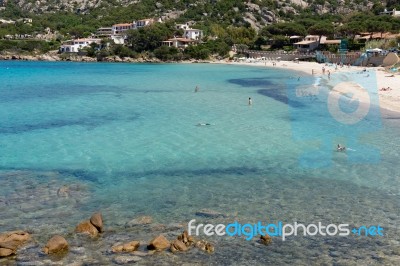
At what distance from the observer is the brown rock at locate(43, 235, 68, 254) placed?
868 cm

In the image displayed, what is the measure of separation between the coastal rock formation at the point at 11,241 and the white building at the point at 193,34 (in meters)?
98.9

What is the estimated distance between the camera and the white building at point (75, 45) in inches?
4094

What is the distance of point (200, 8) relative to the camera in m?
132

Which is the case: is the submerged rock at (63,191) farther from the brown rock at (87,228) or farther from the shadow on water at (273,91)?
the shadow on water at (273,91)

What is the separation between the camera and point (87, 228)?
9.67m

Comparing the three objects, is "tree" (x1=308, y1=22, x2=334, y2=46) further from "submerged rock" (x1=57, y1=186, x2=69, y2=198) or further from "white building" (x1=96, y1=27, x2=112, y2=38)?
"submerged rock" (x1=57, y1=186, x2=69, y2=198)

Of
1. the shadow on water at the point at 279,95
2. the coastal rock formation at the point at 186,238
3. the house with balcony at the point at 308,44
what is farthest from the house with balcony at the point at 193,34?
the coastal rock formation at the point at 186,238

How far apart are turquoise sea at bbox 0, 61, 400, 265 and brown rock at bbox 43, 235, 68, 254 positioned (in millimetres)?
208

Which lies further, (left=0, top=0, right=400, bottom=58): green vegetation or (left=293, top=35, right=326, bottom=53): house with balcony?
(left=0, top=0, right=400, bottom=58): green vegetation

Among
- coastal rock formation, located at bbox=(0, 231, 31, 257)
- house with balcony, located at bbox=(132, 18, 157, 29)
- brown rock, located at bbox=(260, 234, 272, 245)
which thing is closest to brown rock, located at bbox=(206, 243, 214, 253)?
brown rock, located at bbox=(260, 234, 272, 245)

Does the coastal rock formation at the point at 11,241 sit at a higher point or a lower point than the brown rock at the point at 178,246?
higher

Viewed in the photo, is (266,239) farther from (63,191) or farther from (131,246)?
(63,191)

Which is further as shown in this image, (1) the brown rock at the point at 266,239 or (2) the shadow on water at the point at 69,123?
(2) the shadow on water at the point at 69,123

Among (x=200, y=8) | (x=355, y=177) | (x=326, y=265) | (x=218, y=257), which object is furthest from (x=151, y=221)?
(x=200, y=8)
